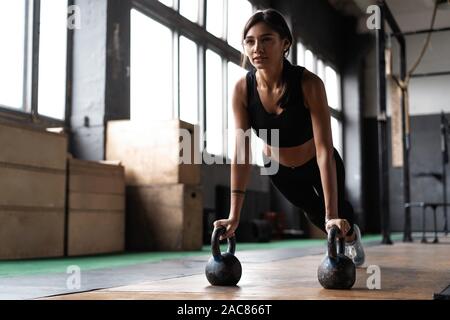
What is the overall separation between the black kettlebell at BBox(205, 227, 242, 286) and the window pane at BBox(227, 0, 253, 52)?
6374mm

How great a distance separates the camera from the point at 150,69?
640 cm

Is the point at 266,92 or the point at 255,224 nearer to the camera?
the point at 266,92

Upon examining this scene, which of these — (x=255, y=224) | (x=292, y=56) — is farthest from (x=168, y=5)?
(x=292, y=56)

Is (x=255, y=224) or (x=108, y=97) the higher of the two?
(x=108, y=97)

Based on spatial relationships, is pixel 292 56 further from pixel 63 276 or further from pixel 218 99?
pixel 63 276

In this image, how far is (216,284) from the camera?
2053 mm

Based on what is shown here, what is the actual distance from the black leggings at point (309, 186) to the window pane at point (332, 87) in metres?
9.76

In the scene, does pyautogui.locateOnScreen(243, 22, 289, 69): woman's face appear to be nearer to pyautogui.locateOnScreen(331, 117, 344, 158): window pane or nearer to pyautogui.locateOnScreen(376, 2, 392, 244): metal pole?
pyautogui.locateOnScreen(376, 2, 392, 244): metal pole

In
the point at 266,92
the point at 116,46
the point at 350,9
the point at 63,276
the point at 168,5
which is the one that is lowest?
the point at 63,276

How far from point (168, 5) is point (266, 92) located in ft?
16.0

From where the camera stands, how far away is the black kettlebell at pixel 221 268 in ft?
6.64

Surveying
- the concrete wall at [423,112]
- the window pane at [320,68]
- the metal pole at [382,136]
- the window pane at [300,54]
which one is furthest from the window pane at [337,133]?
the metal pole at [382,136]

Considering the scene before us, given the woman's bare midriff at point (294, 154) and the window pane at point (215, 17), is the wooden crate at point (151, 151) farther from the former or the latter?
the woman's bare midriff at point (294, 154)
